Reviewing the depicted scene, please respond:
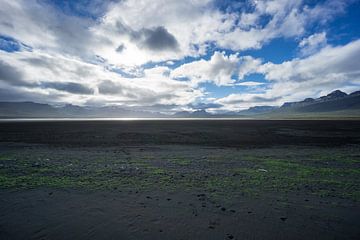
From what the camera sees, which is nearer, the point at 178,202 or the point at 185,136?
the point at 178,202

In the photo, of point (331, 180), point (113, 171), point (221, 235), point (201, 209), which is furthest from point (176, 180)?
point (331, 180)

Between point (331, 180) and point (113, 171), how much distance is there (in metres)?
13.4

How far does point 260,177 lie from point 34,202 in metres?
11.8

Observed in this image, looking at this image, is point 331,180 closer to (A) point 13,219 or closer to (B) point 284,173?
(B) point 284,173

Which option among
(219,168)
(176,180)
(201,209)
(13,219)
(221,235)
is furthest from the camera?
(219,168)

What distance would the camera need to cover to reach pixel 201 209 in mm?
7875

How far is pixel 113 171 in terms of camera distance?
42.6 ft

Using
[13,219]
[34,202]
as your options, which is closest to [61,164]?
[34,202]

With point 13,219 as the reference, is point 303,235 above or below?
below

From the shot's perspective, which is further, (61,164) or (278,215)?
(61,164)

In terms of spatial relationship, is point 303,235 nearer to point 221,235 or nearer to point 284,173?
point 221,235

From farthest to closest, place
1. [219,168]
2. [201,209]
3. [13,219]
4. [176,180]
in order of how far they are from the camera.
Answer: [219,168] → [176,180] → [201,209] → [13,219]

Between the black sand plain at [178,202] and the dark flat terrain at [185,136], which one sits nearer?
the black sand plain at [178,202]

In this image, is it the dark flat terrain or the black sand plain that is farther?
the dark flat terrain
